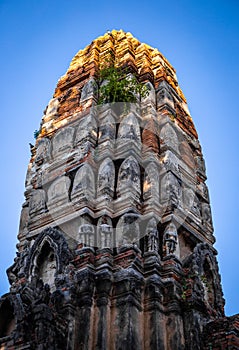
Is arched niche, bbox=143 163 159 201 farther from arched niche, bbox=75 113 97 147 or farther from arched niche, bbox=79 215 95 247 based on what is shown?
arched niche, bbox=75 113 97 147

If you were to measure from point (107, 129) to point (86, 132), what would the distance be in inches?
16.8

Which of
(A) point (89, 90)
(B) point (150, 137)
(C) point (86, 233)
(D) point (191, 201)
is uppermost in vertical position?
(A) point (89, 90)

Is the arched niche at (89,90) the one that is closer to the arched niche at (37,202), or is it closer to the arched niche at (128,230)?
the arched niche at (37,202)

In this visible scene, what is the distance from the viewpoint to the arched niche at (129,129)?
10914 millimetres

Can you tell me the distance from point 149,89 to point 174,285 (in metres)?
5.79

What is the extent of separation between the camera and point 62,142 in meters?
11.6

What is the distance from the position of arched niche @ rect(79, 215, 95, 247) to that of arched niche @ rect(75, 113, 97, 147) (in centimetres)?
211

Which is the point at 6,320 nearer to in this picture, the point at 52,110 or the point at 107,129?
the point at 107,129

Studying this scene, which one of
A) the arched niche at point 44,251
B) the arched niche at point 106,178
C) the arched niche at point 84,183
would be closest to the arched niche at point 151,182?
the arched niche at point 106,178

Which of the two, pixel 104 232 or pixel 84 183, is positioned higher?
pixel 84 183

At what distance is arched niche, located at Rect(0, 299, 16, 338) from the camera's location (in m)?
7.90

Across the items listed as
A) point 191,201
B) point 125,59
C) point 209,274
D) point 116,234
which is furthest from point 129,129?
point 125,59

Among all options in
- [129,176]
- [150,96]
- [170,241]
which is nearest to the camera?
[170,241]

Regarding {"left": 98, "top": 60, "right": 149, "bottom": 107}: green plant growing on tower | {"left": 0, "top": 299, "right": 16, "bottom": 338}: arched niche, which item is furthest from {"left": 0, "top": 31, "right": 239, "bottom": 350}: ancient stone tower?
{"left": 98, "top": 60, "right": 149, "bottom": 107}: green plant growing on tower
